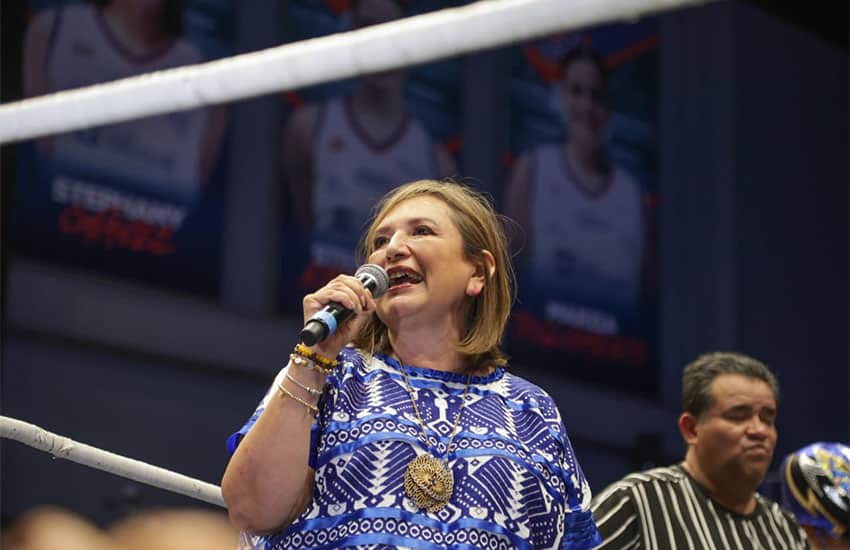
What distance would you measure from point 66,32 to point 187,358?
59.6 inches

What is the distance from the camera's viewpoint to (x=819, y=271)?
8.16 m

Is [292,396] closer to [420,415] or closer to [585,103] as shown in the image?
[420,415]

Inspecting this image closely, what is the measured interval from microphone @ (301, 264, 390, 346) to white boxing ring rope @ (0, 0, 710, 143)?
11.1 inches

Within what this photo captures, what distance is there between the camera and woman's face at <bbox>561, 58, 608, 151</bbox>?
24.3 ft

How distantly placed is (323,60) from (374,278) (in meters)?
0.34

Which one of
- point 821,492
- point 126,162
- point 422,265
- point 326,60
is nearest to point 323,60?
point 326,60

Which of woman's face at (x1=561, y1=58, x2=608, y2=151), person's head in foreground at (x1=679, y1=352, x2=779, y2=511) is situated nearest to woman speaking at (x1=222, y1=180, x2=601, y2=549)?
person's head in foreground at (x1=679, y1=352, x2=779, y2=511)

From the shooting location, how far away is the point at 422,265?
5.82 feet

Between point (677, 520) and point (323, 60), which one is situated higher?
point (323, 60)

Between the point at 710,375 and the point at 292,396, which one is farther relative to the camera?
the point at 710,375

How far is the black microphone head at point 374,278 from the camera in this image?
1.66m

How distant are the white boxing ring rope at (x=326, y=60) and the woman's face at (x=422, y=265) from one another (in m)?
0.36

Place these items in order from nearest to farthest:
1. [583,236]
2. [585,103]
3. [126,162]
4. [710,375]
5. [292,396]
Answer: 1. [292,396]
2. [710,375]
3. [126,162]
4. [583,236]
5. [585,103]

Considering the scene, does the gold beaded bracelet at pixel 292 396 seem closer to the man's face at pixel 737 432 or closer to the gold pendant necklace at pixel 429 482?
the gold pendant necklace at pixel 429 482
